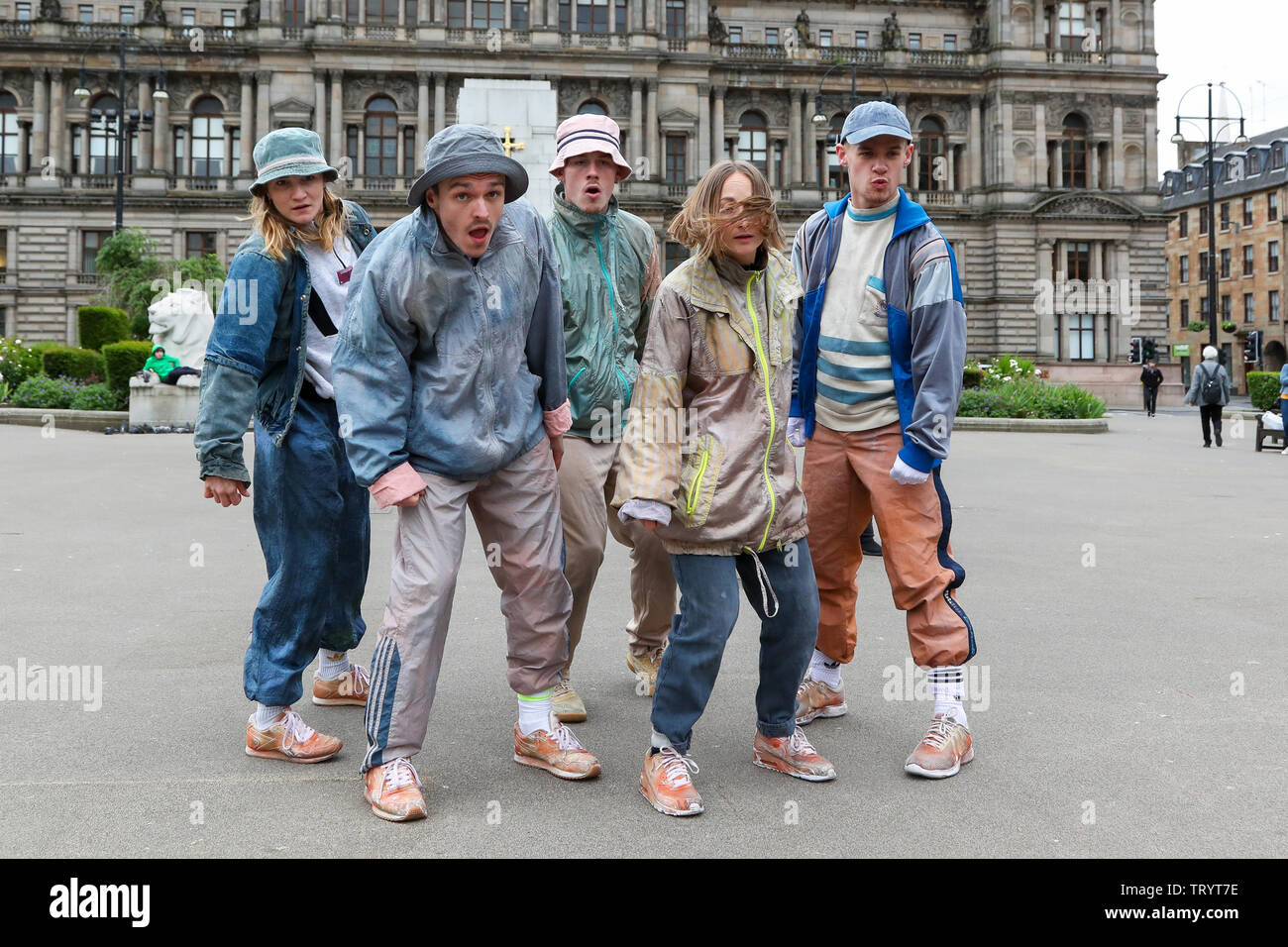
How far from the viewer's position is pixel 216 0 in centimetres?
5216

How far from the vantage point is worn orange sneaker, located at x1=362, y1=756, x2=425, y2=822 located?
11.3 ft

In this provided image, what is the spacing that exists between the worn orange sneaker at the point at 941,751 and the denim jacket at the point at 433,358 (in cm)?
171

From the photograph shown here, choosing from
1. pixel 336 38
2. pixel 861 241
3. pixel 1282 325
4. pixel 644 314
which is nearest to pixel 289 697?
pixel 644 314

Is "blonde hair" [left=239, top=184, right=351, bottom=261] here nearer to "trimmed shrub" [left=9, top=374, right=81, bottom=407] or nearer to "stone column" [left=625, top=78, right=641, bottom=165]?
"trimmed shrub" [left=9, top=374, right=81, bottom=407]

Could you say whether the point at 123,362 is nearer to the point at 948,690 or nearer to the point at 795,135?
the point at 948,690

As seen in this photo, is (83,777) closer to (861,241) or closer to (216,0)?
Answer: (861,241)

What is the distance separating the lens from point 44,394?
79.5 feet

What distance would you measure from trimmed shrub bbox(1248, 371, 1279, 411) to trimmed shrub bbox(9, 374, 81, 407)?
28960mm

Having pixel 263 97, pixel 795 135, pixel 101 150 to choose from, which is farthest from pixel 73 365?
pixel 795 135

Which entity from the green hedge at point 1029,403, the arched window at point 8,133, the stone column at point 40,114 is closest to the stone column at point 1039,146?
the green hedge at point 1029,403

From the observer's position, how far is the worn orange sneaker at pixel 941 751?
387cm

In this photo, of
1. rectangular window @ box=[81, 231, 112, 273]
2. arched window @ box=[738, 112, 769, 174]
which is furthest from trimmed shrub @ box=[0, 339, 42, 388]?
arched window @ box=[738, 112, 769, 174]

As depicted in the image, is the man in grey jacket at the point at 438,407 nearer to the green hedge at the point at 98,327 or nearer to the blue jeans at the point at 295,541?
the blue jeans at the point at 295,541
